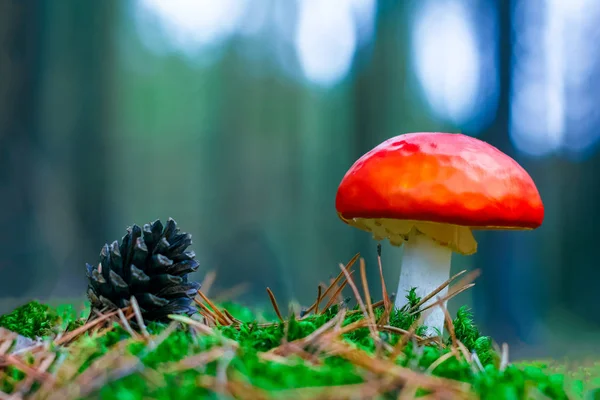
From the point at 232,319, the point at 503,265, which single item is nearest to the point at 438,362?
the point at 232,319

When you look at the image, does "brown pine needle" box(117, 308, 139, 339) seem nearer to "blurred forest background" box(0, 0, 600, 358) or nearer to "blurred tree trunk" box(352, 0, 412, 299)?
"blurred forest background" box(0, 0, 600, 358)

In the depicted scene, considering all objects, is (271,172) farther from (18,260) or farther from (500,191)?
(500,191)

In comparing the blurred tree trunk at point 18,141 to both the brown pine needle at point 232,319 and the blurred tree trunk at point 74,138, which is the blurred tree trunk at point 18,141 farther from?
the brown pine needle at point 232,319

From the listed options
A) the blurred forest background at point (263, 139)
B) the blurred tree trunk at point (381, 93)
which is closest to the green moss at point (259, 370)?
the blurred forest background at point (263, 139)

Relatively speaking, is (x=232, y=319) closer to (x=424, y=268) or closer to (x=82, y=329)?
(x=82, y=329)

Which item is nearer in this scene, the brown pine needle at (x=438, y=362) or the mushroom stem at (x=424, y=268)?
the brown pine needle at (x=438, y=362)

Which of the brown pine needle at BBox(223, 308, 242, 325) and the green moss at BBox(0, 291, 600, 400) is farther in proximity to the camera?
the brown pine needle at BBox(223, 308, 242, 325)

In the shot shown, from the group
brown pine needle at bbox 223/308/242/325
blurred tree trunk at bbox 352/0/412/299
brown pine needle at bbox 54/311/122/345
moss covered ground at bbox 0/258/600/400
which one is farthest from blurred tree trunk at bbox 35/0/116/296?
moss covered ground at bbox 0/258/600/400
